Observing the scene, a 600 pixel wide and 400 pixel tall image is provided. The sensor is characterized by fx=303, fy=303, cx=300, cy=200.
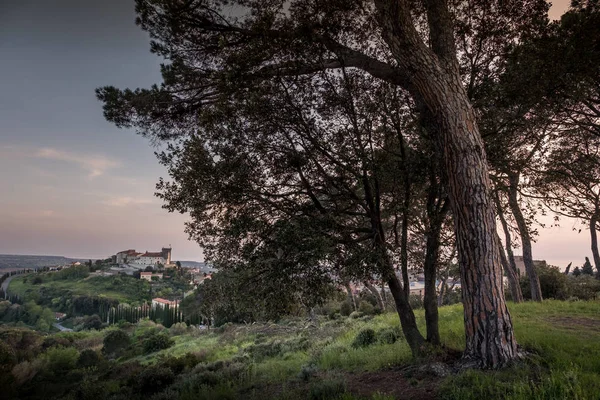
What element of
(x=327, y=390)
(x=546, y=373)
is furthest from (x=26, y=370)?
(x=546, y=373)

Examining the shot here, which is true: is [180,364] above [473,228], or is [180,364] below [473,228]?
below

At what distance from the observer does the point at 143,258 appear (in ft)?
542

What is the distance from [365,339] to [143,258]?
180m

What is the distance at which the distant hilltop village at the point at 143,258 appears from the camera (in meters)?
160

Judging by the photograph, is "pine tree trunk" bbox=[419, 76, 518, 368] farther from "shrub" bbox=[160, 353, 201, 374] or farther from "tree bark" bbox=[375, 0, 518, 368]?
"shrub" bbox=[160, 353, 201, 374]

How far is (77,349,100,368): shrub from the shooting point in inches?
1251

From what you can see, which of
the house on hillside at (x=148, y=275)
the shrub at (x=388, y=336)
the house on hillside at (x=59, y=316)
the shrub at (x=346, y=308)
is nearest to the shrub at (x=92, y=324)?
the house on hillside at (x=59, y=316)

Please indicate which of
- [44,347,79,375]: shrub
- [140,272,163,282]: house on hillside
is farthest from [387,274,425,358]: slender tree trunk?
[140,272,163,282]: house on hillside

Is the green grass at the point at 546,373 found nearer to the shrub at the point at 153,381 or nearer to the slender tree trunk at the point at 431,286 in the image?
the slender tree trunk at the point at 431,286

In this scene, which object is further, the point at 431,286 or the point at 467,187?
the point at 431,286

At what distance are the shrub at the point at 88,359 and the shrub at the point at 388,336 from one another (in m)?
34.5

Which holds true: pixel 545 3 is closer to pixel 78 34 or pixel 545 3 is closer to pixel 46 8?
pixel 46 8

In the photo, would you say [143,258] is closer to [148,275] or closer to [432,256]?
[148,275]

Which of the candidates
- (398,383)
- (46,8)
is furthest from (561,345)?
(46,8)
